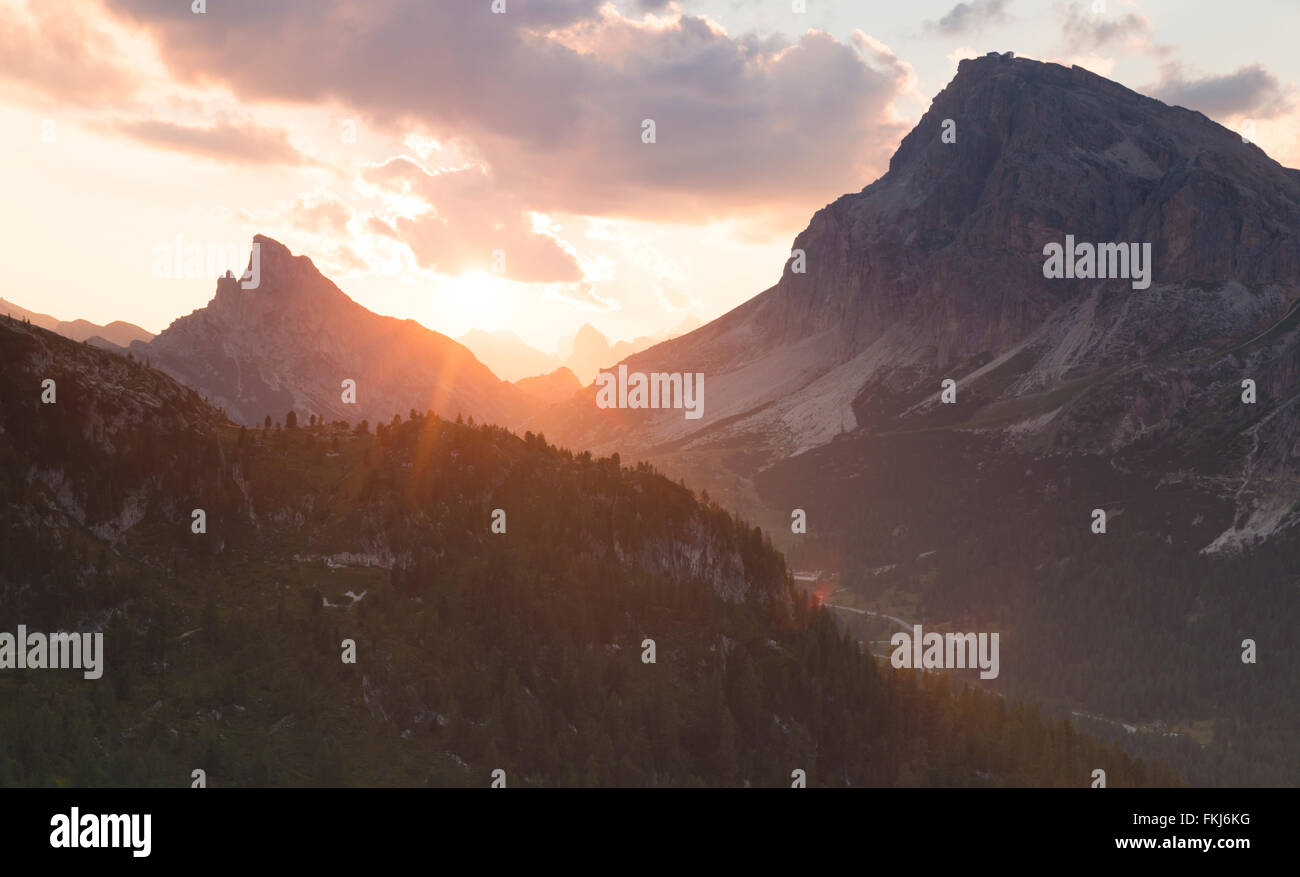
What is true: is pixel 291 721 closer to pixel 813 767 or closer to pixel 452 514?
pixel 452 514

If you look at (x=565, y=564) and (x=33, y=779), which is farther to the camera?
(x=565, y=564)

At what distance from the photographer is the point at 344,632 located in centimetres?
15588

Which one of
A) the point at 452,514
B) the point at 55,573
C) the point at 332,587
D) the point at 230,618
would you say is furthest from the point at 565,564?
the point at 55,573

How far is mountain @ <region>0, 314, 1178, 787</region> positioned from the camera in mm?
137000

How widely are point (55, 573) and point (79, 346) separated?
40.7 meters

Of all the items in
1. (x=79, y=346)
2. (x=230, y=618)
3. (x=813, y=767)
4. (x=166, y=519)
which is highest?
(x=79, y=346)

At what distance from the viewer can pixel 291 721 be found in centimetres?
14088

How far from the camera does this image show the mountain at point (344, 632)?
449 feet
